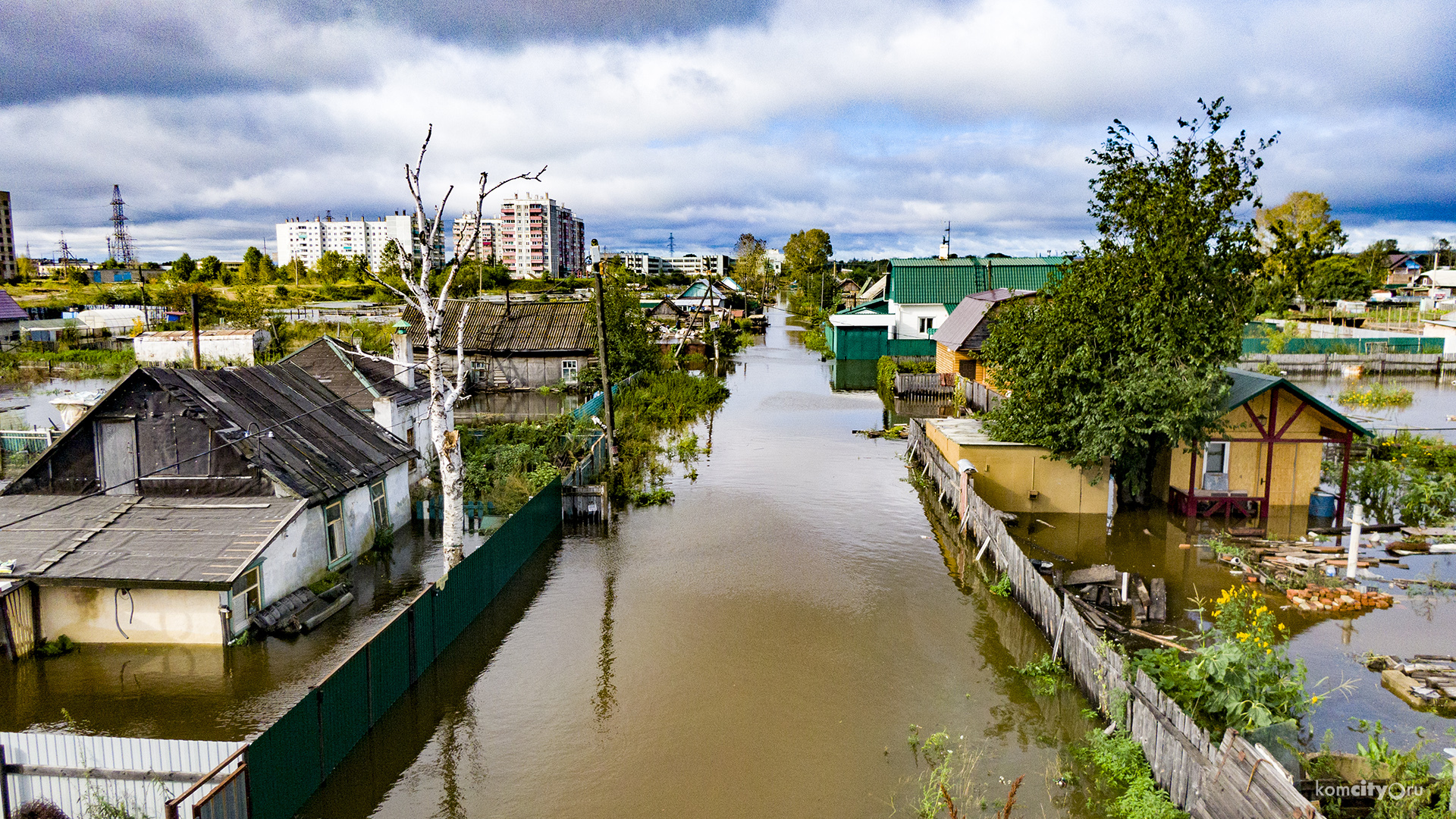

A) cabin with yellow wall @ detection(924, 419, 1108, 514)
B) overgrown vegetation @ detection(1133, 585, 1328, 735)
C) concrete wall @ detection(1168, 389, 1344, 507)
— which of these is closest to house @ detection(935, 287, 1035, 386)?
cabin with yellow wall @ detection(924, 419, 1108, 514)

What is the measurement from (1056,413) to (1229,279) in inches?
192

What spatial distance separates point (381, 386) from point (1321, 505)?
2538 cm

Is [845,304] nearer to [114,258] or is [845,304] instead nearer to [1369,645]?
[1369,645]

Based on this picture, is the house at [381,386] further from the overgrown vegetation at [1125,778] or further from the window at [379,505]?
the overgrown vegetation at [1125,778]

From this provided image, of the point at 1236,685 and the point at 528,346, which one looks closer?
the point at 1236,685

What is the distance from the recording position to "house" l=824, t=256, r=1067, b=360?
180ft

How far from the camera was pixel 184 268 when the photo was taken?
3334 inches

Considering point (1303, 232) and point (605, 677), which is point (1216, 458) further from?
point (1303, 232)

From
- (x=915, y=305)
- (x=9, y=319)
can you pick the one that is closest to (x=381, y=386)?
(x=915, y=305)

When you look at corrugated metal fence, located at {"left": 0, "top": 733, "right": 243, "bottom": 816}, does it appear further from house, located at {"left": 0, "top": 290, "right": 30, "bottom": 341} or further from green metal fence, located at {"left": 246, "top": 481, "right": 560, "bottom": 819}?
house, located at {"left": 0, "top": 290, "right": 30, "bottom": 341}

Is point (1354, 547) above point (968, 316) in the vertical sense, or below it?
below

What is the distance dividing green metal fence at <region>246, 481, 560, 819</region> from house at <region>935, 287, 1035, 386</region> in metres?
23.9

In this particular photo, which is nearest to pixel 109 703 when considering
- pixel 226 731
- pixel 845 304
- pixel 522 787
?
pixel 226 731

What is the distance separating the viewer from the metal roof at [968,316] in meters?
36.1
